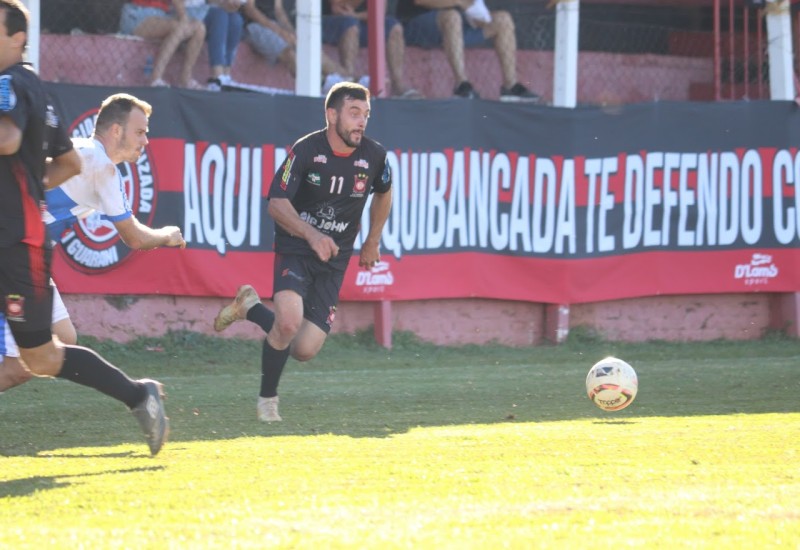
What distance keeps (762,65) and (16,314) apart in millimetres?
13180

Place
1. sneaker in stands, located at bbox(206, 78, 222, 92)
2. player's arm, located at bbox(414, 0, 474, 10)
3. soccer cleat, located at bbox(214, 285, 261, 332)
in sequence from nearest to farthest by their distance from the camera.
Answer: soccer cleat, located at bbox(214, 285, 261, 332)
sneaker in stands, located at bbox(206, 78, 222, 92)
player's arm, located at bbox(414, 0, 474, 10)

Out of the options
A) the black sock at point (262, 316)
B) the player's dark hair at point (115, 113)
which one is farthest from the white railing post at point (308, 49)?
the player's dark hair at point (115, 113)

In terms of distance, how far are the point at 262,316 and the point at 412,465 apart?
317 cm

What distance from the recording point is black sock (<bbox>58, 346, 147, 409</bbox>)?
6.36m

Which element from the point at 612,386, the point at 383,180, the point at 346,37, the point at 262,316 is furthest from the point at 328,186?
the point at 346,37

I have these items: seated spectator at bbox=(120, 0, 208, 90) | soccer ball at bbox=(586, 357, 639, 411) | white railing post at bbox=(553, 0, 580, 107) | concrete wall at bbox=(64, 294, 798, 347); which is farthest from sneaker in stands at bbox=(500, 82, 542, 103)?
soccer ball at bbox=(586, 357, 639, 411)

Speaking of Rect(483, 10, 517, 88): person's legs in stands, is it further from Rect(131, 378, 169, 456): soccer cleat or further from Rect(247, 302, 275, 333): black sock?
Rect(131, 378, 169, 456): soccer cleat

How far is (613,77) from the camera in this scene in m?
17.4

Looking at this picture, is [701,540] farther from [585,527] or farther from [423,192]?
[423,192]

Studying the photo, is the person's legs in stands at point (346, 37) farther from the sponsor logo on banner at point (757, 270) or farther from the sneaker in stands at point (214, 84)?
the sponsor logo on banner at point (757, 270)

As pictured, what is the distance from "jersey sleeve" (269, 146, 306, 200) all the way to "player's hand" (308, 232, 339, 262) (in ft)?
1.27

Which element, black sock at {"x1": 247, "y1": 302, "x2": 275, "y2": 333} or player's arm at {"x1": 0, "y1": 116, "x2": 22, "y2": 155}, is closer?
player's arm at {"x1": 0, "y1": 116, "x2": 22, "y2": 155}

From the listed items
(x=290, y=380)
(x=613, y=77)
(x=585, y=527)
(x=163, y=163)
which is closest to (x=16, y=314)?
(x=585, y=527)

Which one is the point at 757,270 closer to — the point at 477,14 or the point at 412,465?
the point at 477,14
